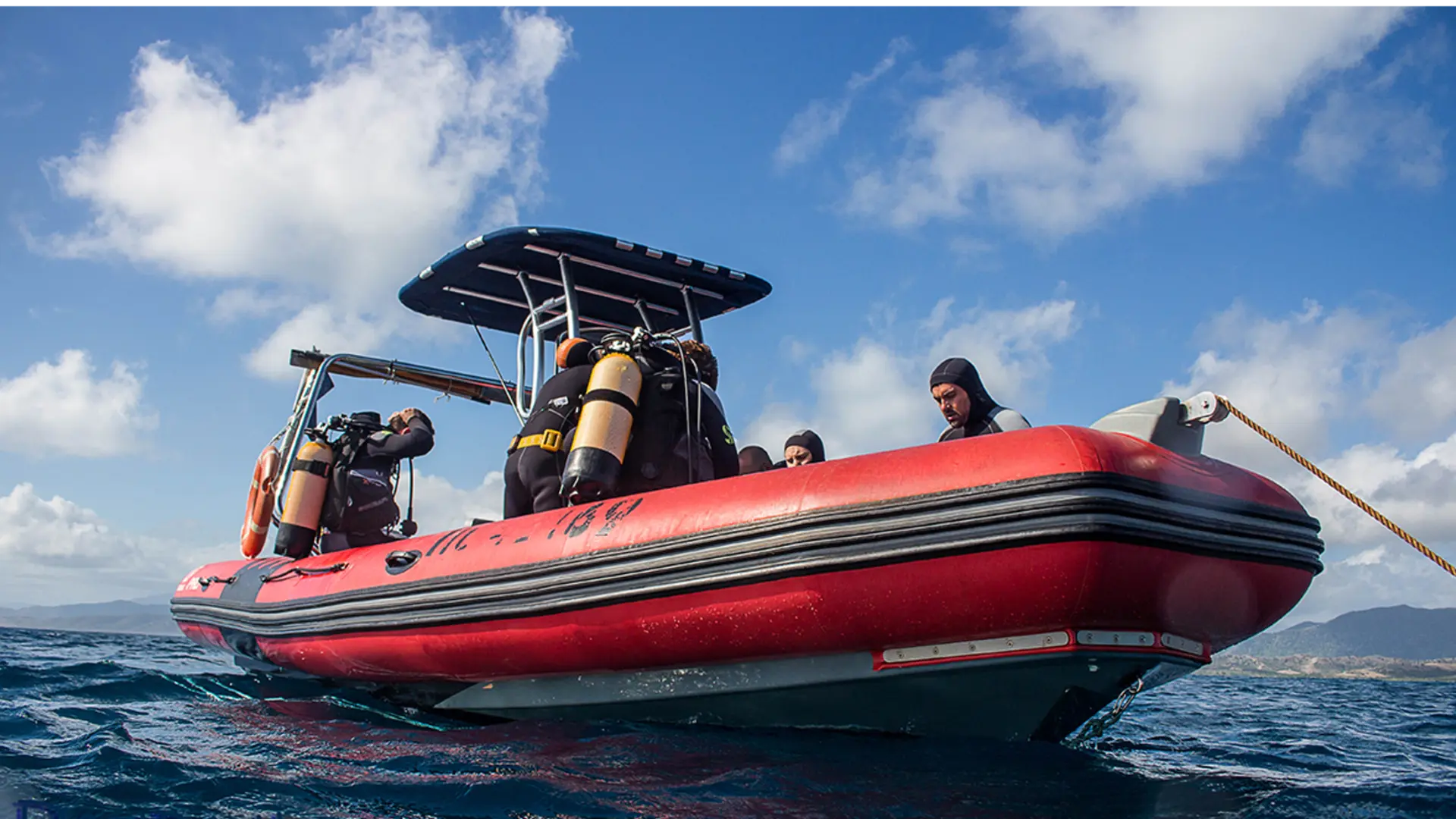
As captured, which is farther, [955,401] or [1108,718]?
[955,401]

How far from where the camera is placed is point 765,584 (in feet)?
8.54

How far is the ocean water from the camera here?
196cm

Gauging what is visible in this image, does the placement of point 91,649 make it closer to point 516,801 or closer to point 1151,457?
point 516,801

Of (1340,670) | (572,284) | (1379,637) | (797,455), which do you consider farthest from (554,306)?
(1379,637)

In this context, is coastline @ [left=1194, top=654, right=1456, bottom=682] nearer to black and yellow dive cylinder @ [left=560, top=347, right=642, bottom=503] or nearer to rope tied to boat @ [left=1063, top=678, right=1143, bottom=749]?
rope tied to boat @ [left=1063, top=678, right=1143, bottom=749]

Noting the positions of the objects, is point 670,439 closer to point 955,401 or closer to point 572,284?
point 955,401

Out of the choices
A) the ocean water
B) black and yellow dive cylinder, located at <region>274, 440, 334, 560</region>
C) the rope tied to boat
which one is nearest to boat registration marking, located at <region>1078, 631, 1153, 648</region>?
the rope tied to boat

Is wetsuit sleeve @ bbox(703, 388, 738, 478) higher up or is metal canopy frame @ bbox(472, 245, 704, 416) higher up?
metal canopy frame @ bbox(472, 245, 704, 416)

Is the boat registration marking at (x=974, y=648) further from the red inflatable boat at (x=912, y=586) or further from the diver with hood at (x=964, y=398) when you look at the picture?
the diver with hood at (x=964, y=398)

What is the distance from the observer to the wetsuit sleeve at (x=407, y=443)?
5453mm

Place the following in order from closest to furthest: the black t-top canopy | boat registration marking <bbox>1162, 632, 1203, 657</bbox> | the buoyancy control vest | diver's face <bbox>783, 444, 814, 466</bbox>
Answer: boat registration marking <bbox>1162, 632, 1203, 657</bbox>
the buoyancy control vest
diver's face <bbox>783, 444, 814, 466</bbox>
the black t-top canopy

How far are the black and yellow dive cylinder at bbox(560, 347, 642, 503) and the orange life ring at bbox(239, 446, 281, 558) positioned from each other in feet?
14.4

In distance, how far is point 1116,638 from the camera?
2334 millimetres

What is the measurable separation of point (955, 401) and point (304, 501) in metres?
4.02
